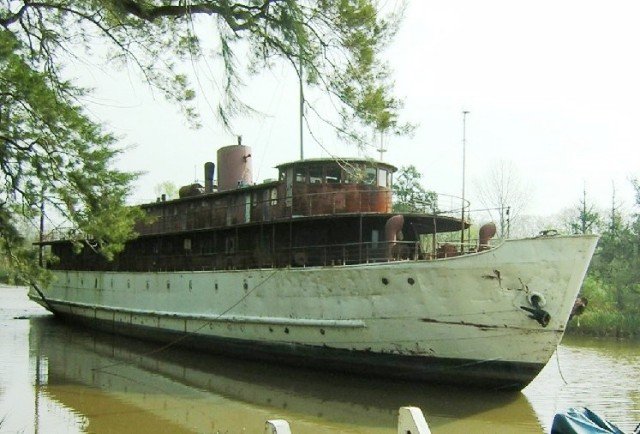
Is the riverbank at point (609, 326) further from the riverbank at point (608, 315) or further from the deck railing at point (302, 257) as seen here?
the deck railing at point (302, 257)

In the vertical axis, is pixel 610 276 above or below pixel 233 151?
below

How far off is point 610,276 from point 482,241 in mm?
19904

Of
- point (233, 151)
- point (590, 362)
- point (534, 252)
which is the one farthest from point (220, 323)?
point (590, 362)

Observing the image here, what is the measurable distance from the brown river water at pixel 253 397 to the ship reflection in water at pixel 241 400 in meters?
0.02

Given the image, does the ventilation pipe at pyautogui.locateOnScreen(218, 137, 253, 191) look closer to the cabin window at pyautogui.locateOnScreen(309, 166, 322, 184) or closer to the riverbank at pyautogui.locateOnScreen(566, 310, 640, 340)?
the cabin window at pyautogui.locateOnScreen(309, 166, 322, 184)

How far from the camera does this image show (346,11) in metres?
5.86

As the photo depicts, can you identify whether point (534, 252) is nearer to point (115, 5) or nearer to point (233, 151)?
point (115, 5)

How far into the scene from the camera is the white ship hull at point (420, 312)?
11805 mm

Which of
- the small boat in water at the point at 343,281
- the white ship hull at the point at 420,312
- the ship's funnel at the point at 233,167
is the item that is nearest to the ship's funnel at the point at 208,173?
the small boat in water at the point at 343,281

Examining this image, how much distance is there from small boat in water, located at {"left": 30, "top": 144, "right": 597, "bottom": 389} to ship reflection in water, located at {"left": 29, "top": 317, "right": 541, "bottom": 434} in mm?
615

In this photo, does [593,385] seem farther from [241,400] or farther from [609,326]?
[609,326]

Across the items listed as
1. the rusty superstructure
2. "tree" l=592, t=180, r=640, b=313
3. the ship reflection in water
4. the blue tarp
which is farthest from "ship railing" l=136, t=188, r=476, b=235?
"tree" l=592, t=180, r=640, b=313

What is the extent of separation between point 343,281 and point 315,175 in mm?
3600

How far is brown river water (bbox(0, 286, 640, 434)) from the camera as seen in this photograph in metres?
10.5
